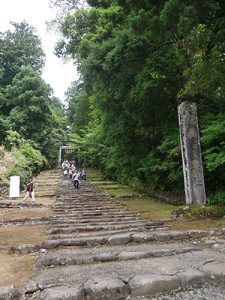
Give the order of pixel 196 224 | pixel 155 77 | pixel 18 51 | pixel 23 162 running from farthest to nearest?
pixel 18 51 < pixel 23 162 < pixel 155 77 < pixel 196 224

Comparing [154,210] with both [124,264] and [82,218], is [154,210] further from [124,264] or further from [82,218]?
[124,264]

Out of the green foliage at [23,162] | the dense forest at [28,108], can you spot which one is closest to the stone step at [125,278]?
the green foliage at [23,162]

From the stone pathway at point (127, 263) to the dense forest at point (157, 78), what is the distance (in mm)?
4085

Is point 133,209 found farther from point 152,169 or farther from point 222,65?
point 222,65

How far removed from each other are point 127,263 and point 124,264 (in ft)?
0.27

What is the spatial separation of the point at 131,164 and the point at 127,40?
24.9ft

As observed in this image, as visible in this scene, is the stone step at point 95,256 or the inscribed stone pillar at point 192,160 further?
the inscribed stone pillar at point 192,160

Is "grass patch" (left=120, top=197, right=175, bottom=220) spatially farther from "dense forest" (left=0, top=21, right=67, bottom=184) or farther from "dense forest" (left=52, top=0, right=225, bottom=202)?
"dense forest" (left=0, top=21, right=67, bottom=184)

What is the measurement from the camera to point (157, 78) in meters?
12.1

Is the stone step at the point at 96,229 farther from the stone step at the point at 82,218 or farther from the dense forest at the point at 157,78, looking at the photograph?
the dense forest at the point at 157,78

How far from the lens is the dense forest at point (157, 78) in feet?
27.3

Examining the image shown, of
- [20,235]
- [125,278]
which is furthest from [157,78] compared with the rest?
[125,278]

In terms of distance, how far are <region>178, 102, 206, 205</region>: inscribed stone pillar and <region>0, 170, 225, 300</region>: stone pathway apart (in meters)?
1.71

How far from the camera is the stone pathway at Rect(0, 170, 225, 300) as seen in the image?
4.22m
